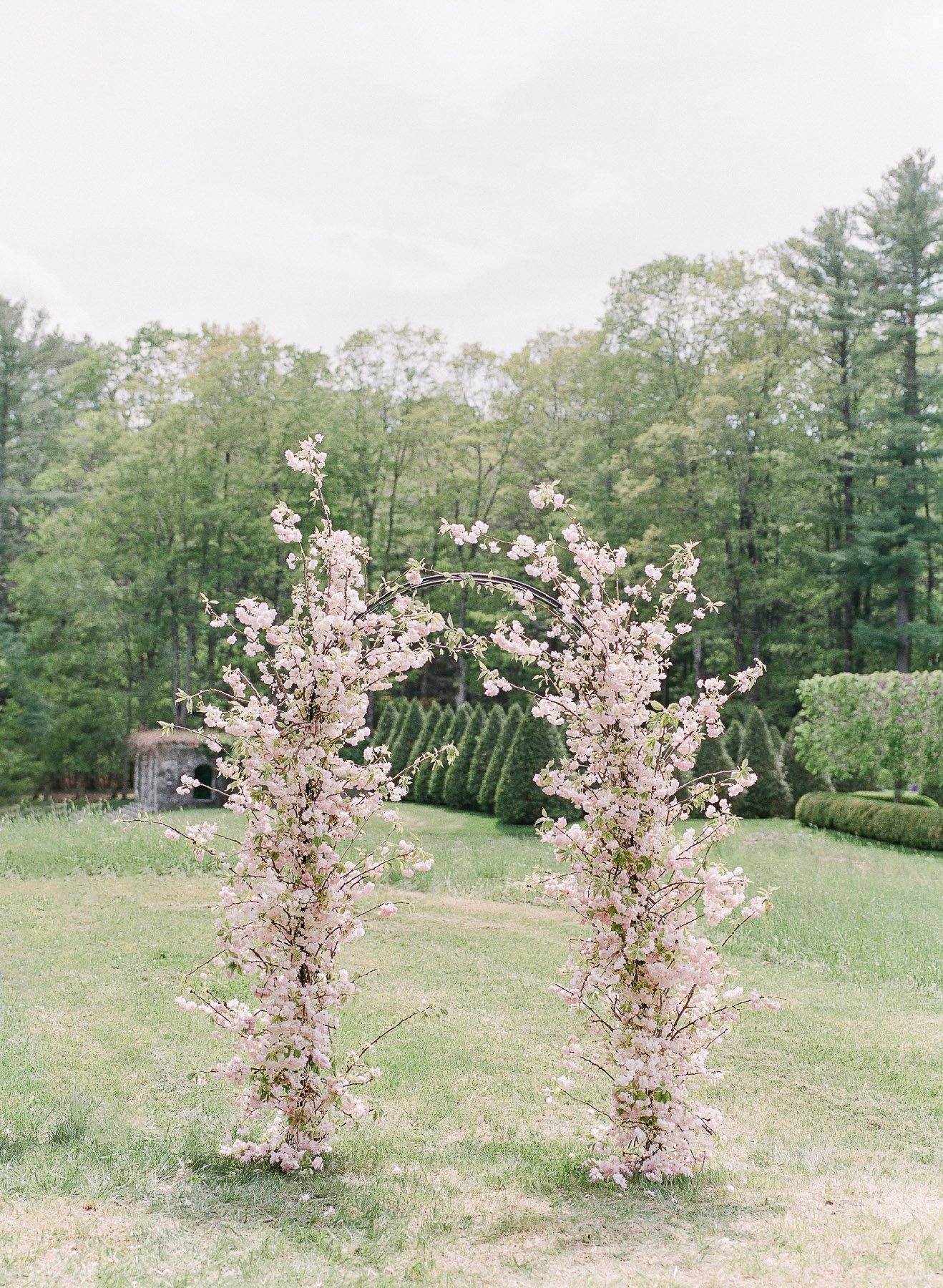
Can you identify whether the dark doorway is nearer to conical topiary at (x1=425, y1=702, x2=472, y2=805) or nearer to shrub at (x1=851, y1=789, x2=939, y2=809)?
conical topiary at (x1=425, y1=702, x2=472, y2=805)

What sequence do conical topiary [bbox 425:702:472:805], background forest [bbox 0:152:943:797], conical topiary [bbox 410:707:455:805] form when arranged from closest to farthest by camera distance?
conical topiary [bbox 425:702:472:805]
conical topiary [bbox 410:707:455:805]
background forest [bbox 0:152:943:797]

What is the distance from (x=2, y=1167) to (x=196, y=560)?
86.3 ft

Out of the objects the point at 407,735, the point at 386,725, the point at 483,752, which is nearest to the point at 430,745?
the point at 407,735

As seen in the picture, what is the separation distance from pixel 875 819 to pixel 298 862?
14.3 m

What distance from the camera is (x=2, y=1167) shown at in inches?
188

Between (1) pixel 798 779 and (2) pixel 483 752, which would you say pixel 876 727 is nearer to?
(1) pixel 798 779

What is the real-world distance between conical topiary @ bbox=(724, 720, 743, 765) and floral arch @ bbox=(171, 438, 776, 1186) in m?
15.7

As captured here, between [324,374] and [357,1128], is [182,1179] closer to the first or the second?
[357,1128]

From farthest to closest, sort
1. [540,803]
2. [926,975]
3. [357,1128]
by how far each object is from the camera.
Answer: [540,803], [926,975], [357,1128]

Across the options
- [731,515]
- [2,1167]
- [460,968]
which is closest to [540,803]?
[460,968]

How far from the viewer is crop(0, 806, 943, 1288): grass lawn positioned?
13.1ft

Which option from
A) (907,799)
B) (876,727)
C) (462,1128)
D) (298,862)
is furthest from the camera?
(907,799)

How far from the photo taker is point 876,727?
60.2 feet

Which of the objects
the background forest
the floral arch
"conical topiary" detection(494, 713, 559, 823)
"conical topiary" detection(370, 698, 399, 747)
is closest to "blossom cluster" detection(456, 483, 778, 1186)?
the floral arch
